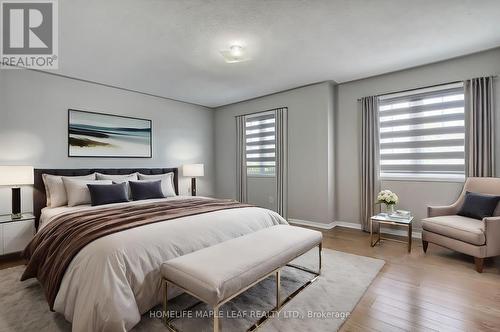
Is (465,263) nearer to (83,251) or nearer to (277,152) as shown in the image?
(277,152)

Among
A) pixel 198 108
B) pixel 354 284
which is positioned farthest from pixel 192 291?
pixel 198 108

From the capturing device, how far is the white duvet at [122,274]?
160cm

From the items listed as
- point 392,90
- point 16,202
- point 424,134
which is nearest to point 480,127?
point 424,134

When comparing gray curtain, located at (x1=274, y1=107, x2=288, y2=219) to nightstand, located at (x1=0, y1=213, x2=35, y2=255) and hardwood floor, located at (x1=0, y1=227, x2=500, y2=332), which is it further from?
nightstand, located at (x1=0, y1=213, x2=35, y2=255)

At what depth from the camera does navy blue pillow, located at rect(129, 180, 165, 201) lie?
3.90 meters

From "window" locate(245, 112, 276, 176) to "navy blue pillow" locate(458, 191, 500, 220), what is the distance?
3.07 m

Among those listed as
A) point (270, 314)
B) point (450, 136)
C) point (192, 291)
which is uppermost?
point (450, 136)

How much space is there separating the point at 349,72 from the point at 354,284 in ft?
10.4

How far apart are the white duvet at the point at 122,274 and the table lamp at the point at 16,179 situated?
2112mm

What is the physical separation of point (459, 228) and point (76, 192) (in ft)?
15.9

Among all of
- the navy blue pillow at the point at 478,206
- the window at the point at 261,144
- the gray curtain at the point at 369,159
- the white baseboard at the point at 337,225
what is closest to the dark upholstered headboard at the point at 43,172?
the window at the point at 261,144

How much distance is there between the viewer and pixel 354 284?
2434 millimetres

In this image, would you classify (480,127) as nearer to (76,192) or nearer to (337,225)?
(337,225)

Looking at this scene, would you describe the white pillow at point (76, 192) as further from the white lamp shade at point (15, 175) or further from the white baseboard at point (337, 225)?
the white baseboard at point (337, 225)
